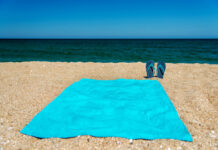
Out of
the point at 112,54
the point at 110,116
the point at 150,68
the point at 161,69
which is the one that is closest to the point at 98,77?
the point at 150,68

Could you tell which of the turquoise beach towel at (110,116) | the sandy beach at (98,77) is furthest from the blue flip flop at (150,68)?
the turquoise beach towel at (110,116)

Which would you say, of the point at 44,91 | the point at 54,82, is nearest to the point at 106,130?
the point at 44,91

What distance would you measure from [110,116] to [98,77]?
305 centimetres

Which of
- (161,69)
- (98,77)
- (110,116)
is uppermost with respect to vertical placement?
(161,69)

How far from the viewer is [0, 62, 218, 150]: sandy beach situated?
7.34 feet

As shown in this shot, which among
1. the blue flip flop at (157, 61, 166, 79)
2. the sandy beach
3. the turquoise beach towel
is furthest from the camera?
the blue flip flop at (157, 61, 166, 79)

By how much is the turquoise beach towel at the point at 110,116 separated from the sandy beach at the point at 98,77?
5.1 inches

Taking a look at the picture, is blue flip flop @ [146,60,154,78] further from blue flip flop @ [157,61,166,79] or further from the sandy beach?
the sandy beach

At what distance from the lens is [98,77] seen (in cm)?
586

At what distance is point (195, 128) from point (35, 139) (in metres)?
2.64

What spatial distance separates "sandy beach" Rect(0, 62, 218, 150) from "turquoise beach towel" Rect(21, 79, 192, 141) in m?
0.13

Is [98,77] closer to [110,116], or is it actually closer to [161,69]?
[161,69]

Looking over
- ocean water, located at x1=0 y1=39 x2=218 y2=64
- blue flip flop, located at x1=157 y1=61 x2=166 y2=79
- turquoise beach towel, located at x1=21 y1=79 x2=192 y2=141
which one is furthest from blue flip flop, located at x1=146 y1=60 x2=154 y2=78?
ocean water, located at x1=0 y1=39 x2=218 y2=64

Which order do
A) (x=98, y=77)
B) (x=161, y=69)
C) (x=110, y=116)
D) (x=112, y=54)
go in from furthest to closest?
(x=112, y=54)
(x=98, y=77)
(x=161, y=69)
(x=110, y=116)
